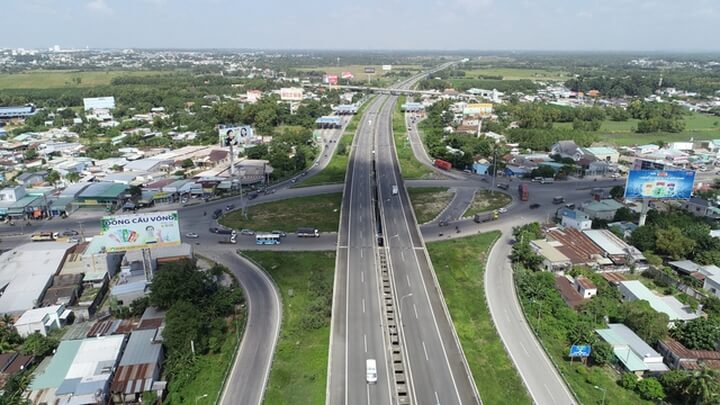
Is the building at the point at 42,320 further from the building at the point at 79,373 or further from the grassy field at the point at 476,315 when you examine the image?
the grassy field at the point at 476,315

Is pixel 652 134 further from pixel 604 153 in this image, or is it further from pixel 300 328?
pixel 300 328

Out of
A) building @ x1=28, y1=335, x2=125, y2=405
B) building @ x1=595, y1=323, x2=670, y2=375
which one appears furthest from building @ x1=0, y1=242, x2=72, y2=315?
building @ x1=595, y1=323, x2=670, y2=375

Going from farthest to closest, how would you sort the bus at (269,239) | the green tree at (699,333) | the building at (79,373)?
1. the bus at (269,239)
2. the green tree at (699,333)
3. the building at (79,373)

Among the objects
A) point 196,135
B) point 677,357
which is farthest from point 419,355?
point 196,135

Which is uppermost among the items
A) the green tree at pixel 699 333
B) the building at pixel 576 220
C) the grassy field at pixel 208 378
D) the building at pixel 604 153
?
the building at pixel 604 153

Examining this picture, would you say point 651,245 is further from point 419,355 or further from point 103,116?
point 103,116

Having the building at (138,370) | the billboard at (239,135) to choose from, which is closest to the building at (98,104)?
the billboard at (239,135)
